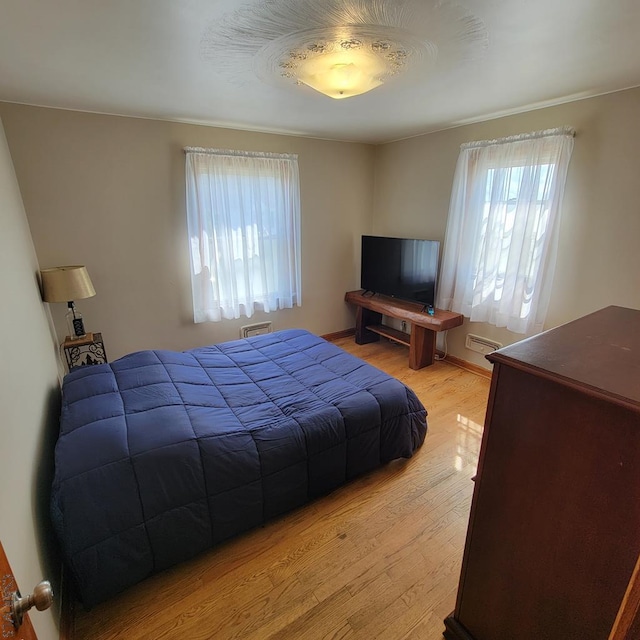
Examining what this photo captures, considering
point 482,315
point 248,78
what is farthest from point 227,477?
point 482,315

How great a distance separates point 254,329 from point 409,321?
1.68 meters

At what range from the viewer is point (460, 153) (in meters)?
3.21

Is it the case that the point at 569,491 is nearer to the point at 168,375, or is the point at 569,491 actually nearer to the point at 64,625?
the point at 64,625

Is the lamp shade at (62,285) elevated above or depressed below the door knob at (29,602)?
above

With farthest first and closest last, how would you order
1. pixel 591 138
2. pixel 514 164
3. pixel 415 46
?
pixel 514 164, pixel 591 138, pixel 415 46

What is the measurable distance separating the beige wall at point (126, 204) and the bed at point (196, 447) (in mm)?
965

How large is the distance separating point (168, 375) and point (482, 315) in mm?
2754

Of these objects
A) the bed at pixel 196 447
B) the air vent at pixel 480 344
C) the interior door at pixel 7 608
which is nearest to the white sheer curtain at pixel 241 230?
the bed at pixel 196 447

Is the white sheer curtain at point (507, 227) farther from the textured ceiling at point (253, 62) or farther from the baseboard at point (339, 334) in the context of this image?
the baseboard at point (339, 334)

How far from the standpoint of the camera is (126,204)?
295cm

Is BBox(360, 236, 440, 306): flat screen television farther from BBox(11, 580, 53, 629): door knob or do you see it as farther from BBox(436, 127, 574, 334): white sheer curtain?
BBox(11, 580, 53, 629): door knob

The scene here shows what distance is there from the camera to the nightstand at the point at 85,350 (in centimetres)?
274

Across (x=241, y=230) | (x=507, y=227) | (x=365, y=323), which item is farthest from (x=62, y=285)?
(x=507, y=227)

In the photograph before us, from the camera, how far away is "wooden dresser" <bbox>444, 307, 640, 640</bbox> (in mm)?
800
